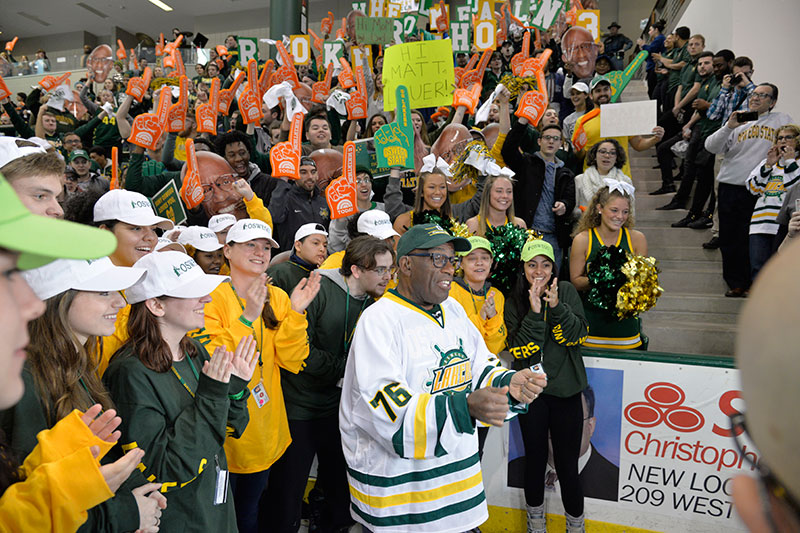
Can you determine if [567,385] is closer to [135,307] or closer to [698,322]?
[135,307]

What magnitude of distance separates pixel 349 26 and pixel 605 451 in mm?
11921

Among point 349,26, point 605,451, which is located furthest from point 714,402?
point 349,26

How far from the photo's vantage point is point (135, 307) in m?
2.39

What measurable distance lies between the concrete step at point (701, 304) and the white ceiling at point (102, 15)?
2493 centimetres

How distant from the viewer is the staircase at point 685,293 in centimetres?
604

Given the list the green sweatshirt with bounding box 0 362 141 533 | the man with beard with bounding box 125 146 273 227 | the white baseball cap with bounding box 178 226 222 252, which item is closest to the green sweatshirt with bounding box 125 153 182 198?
the man with beard with bounding box 125 146 273 227

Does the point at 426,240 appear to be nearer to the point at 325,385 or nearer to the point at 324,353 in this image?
the point at 324,353

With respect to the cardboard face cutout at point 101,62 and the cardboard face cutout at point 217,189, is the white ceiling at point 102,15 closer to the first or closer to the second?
the cardboard face cutout at point 101,62

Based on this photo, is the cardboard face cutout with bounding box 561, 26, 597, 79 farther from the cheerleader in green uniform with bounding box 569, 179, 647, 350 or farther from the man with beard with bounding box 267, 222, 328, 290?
the man with beard with bounding box 267, 222, 328, 290

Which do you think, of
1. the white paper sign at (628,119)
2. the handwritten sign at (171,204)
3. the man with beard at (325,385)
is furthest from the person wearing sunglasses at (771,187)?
the handwritten sign at (171,204)

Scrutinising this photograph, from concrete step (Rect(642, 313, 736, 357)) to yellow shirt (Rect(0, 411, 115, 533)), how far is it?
5.67 m

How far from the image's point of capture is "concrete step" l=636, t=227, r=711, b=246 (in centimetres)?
750

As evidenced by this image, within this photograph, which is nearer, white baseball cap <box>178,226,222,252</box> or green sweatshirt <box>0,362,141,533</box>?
green sweatshirt <box>0,362,141,533</box>

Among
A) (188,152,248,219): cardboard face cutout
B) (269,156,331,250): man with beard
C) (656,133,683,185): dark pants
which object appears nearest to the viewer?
(188,152,248,219): cardboard face cutout
